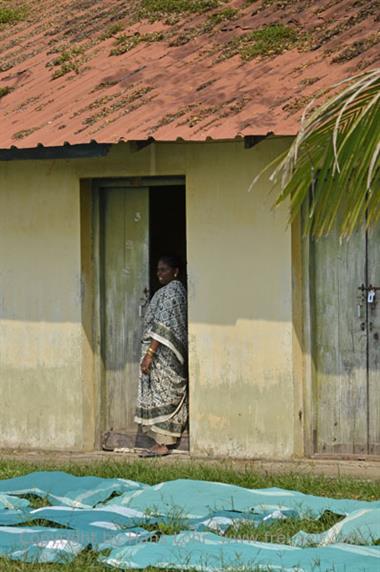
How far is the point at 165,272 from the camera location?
13.0 m

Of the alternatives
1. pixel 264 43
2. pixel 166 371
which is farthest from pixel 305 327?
pixel 264 43

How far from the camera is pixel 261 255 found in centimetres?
1233

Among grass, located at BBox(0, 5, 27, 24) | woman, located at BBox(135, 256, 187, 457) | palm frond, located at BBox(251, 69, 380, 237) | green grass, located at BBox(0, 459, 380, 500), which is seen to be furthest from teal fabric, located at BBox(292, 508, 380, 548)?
grass, located at BBox(0, 5, 27, 24)

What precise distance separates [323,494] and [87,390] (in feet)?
11.7

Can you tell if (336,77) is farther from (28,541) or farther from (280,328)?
(28,541)

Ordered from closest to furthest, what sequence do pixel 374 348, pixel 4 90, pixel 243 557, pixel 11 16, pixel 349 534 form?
pixel 243 557, pixel 349 534, pixel 374 348, pixel 4 90, pixel 11 16

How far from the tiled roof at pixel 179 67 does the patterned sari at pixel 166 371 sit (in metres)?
1.69

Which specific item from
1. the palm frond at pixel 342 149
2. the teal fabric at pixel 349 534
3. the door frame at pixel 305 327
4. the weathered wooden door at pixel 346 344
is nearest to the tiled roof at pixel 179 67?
the door frame at pixel 305 327

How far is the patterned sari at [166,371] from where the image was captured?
1295 cm

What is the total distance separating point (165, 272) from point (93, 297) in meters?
0.72

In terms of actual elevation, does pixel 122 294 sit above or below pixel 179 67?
below

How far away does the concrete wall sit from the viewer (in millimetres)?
12266

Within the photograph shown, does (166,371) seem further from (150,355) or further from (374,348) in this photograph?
(374,348)

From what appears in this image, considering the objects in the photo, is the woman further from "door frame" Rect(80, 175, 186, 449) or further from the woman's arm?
"door frame" Rect(80, 175, 186, 449)
